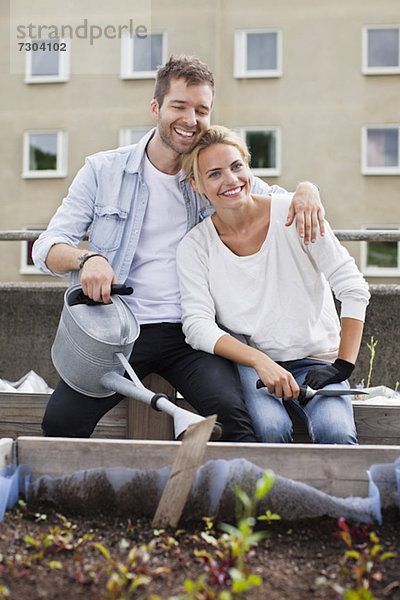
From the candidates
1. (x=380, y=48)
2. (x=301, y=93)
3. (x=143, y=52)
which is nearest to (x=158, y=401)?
(x=301, y=93)

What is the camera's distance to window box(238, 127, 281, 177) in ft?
41.2

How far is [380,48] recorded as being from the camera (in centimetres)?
1260

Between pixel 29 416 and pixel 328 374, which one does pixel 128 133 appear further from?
pixel 328 374

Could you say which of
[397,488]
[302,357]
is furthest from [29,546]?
[302,357]

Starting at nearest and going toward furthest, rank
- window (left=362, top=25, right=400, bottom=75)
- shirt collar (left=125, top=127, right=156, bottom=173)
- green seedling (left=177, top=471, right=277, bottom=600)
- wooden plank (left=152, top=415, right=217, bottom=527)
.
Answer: green seedling (left=177, top=471, right=277, bottom=600), wooden plank (left=152, top=415, right=217, bottom=527), shirt collar (left=125, top=127, right=156, bottom=173), window (left=362, top=25, right=400, bottom=75)

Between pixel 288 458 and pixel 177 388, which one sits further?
pixel 177 388

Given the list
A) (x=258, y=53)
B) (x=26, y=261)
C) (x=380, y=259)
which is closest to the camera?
(x=380, y=259)

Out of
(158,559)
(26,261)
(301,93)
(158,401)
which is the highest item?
(301,93)

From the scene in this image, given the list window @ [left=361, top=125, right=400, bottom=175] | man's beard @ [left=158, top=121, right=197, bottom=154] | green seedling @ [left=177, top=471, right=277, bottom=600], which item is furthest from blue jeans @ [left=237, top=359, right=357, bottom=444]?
window @ [left=361, top=125, right=400, bottom=175]

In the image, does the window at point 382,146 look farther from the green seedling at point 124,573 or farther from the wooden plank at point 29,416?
the green seedling at point 124,573

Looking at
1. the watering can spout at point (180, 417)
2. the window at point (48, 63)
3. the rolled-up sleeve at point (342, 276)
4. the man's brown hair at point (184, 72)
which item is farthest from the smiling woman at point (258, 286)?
the window at point (48, 63)

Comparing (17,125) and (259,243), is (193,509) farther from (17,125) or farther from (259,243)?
(17,125)

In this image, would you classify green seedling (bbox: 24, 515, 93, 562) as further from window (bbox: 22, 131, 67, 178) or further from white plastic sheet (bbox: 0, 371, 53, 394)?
window (bbox: 22, 131, 67, 178)

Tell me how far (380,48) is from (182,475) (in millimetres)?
12907
